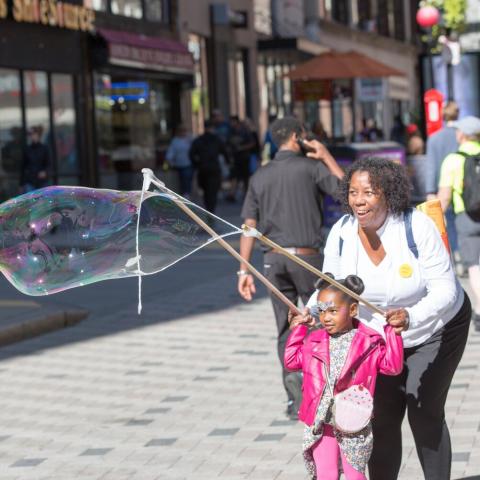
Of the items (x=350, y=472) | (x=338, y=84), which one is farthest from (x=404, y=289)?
(x=338, y=84)

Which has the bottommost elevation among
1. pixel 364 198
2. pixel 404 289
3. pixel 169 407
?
pixel 169 407

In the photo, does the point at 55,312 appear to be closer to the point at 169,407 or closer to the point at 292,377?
the point at 169,407

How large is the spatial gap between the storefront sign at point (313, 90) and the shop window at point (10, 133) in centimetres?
894

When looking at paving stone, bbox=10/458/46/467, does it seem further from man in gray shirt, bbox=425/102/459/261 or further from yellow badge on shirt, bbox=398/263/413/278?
man in gray shirt, bbox=425/102/459/261

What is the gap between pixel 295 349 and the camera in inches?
223

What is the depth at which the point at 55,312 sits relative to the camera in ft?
45.0

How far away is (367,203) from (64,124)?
77.6 ft

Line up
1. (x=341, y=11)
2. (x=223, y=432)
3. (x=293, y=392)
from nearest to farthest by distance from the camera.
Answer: (x=223, y=432) < (x=293, y=392) < (x=341, y=11)

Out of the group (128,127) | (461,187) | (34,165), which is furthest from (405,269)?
(128,127)

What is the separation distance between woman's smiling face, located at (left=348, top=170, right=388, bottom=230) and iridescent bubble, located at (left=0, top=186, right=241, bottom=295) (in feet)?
1.81

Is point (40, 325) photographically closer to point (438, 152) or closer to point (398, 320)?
point (438, 152)

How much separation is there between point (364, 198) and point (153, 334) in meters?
7.63

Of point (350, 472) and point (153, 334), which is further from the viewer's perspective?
point (153, 334)

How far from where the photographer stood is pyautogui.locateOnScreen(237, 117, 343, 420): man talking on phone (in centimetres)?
880
